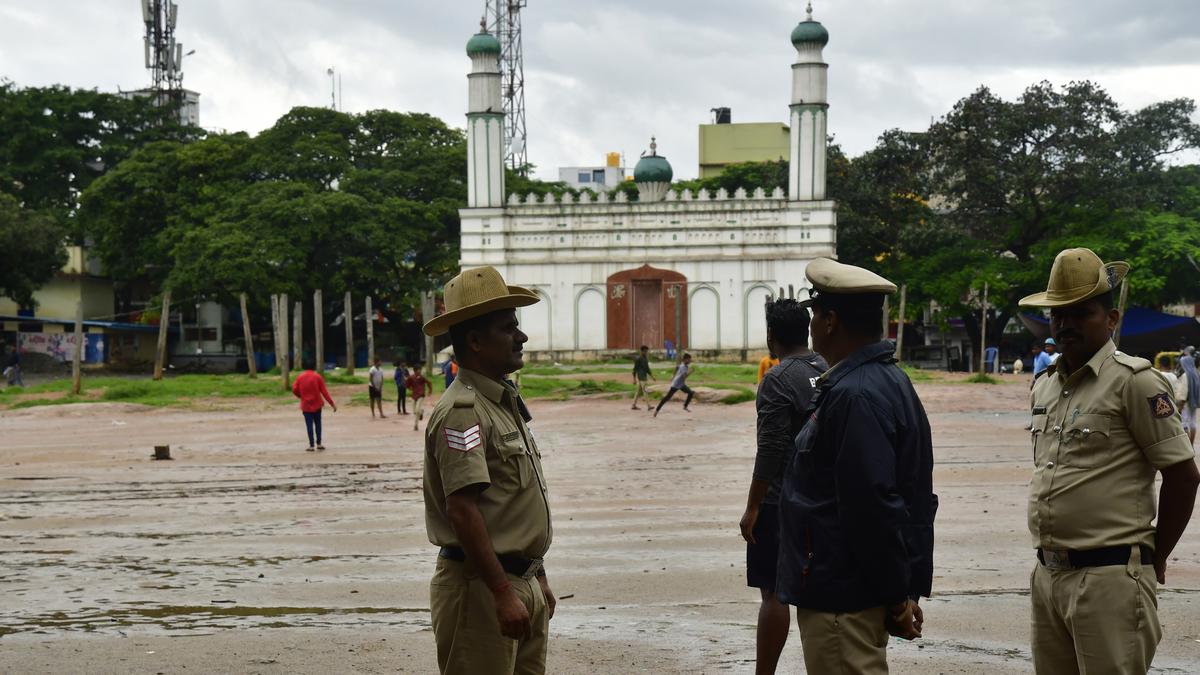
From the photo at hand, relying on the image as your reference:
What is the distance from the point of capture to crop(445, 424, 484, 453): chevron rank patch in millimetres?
4664

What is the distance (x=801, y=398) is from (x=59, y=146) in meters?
56.5

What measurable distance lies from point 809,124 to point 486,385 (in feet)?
153

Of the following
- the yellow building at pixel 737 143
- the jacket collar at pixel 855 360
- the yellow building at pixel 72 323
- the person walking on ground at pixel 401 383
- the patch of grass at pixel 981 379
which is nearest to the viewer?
the jacket collar at pixel 855 360

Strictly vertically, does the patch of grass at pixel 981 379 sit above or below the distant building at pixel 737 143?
below

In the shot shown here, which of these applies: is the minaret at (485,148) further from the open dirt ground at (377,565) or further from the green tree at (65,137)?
the open dirt ground at (377,565)

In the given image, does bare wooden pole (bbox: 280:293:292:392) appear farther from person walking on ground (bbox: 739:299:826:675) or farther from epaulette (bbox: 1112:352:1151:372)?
epaulette (bbox: 1112:352:1151:372)

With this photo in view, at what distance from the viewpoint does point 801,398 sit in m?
6.56

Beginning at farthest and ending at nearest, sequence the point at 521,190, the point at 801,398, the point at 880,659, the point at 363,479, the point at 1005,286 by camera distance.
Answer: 1. the point at 521,190
2. the point at 1005,286
3. the point at 363,479
4. the point at 801,398
5. the point at 880,659

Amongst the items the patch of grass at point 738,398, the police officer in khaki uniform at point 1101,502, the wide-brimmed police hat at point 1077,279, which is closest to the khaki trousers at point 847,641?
the police officer in khaki uniform at point 1101,502

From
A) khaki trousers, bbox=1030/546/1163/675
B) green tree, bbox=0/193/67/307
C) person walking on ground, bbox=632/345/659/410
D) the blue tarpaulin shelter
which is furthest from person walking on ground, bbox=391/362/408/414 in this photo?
khaki trousers, bbox=1030/546/1163/675

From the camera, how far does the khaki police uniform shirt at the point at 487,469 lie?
4.67 metres

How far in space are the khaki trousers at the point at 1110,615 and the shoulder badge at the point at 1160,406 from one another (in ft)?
1.54

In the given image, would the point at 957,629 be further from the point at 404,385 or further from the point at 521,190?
the point at 521,190

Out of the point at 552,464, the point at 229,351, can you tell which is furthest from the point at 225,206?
the point at 552,464
